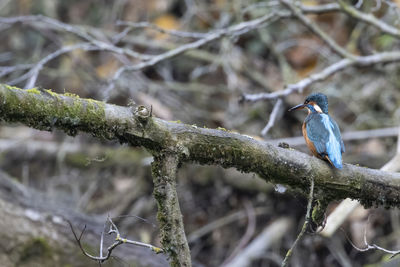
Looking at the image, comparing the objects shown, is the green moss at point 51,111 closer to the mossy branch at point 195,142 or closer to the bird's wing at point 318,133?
the mossy branch at point 195,142

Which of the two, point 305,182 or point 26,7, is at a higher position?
point 26,7

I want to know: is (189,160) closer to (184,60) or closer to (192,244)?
(192,244)

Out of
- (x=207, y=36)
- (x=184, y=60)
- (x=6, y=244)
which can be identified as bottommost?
(x=6, y=244)

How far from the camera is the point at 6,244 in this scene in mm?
4242

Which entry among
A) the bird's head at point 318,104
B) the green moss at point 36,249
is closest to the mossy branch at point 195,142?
the bird's head at point 318,104

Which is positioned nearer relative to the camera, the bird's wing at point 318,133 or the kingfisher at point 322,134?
the kingfisher at point 322,134

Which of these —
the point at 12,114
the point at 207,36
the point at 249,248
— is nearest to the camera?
the point at 12,114

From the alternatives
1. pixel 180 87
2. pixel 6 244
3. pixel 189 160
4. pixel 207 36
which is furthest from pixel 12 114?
pixel 180 87

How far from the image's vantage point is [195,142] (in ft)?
7.79

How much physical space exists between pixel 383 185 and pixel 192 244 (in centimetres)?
390

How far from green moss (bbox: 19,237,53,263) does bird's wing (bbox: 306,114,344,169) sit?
2610mm

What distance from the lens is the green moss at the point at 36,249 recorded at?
4.27m

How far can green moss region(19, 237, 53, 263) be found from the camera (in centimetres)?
427

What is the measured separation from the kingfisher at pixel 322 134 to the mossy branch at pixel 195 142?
88 mm
